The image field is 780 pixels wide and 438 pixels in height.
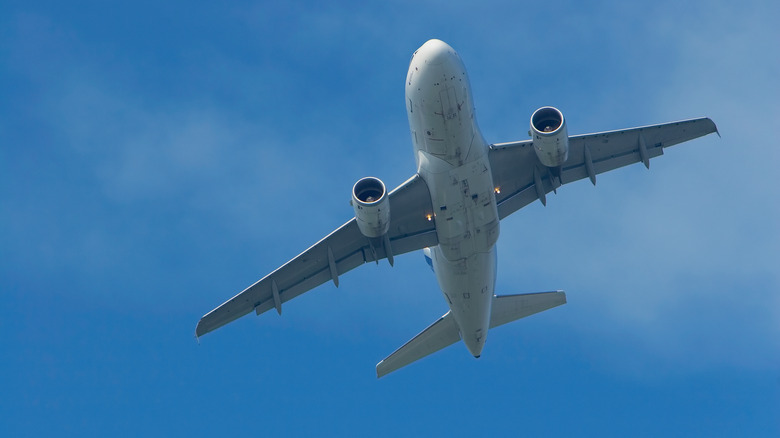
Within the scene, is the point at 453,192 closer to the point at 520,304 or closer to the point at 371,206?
the point at 371,206

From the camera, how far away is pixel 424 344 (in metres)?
37.5

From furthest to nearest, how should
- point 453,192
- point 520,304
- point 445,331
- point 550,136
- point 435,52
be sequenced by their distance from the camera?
point 520,304 < point 445,331 < point 453,192 < point 550,136 < point 435,52

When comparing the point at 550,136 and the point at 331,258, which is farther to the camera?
the point at 331,258

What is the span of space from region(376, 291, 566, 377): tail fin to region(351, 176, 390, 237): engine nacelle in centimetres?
745

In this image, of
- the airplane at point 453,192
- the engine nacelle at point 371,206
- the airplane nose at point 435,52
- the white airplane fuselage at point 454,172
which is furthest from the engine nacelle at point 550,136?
the engine nacelle at point 371,206

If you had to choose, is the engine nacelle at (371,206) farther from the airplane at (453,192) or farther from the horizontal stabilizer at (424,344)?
the horizontal stabilizer at (424,344)

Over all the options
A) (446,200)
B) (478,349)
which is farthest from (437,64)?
(478,349)

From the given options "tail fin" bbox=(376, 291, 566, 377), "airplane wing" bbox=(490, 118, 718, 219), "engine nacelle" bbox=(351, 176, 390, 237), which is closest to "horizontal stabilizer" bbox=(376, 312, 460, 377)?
"tail fin" bbox=(376, 291, 566, 377)

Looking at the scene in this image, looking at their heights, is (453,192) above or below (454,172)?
below

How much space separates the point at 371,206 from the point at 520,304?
405 inches

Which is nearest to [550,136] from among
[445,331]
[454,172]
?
[454,172]

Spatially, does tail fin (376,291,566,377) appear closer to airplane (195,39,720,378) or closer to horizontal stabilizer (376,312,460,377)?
horizontal stabilizer (376,312,460,377)

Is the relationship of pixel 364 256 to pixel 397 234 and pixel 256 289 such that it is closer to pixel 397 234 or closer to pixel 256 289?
pixel 397 234

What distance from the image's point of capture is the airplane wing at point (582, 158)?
33219 mm
